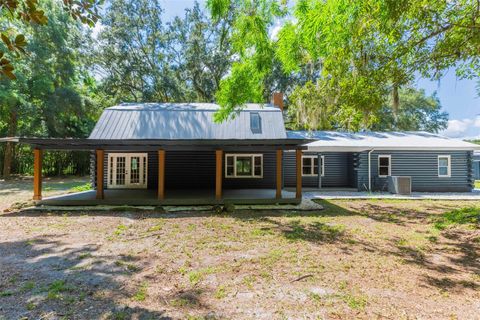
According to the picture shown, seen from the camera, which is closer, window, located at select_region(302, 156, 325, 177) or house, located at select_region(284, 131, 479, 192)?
house, located at select_region(284, 131, 479, 192)

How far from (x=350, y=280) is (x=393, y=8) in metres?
5.09

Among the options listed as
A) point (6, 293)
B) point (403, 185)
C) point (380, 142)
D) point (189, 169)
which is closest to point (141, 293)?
point (6, 293)

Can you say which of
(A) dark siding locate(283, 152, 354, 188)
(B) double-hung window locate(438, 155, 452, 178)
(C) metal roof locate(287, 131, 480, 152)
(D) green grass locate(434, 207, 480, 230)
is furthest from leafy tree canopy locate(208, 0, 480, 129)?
(B) double-hung window locate(438, 155, 452, 178)

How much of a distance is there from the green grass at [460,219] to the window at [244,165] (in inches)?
309

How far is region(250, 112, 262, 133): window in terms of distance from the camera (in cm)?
1345

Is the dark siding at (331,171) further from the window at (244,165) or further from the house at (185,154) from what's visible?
the window at (244,165)

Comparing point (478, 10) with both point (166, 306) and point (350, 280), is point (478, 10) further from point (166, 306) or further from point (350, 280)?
point (166, 306)

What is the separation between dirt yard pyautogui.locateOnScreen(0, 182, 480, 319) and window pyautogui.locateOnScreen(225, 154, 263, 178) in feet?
20.0

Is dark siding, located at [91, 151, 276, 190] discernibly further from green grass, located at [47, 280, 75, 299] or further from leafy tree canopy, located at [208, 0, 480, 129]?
green grass, located at [47, 280, 75, 299]

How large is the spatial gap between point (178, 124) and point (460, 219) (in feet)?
36.6

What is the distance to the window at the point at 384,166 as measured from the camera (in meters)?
15.0

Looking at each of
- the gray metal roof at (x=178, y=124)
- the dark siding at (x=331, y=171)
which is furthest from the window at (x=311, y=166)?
the gray metal roof at (x=178, y=124)

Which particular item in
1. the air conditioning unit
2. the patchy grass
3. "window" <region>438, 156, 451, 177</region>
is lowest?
the patchy grass

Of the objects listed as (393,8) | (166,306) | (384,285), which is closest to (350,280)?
(384,285)
